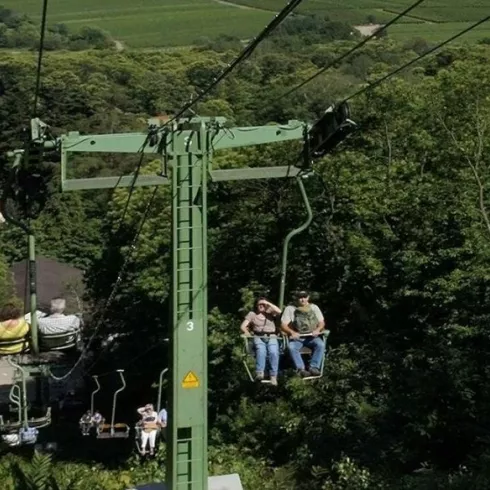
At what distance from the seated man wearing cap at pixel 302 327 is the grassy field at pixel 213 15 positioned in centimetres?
9205

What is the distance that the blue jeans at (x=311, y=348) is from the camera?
1032 cm

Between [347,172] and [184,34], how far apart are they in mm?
108650

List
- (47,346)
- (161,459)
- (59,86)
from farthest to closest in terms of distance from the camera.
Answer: (59,86) → (161,459) → (47,346)

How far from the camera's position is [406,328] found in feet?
74.0

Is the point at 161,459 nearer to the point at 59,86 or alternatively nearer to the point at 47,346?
the point at 47,346

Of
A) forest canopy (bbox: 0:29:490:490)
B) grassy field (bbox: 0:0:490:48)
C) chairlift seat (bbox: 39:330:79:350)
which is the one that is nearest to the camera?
chairlift seat (bbox: 39:330:79:350)

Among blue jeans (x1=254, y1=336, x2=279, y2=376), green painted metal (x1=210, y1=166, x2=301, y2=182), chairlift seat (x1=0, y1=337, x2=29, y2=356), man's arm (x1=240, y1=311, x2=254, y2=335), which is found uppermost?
green painted metal (x1=210, y1=166, x2=301, y2=182)

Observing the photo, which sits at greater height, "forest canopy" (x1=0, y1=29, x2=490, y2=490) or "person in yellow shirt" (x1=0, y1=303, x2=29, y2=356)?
"person in yellow shirt" (x1=0, y1=303, x2=29, y2=356)

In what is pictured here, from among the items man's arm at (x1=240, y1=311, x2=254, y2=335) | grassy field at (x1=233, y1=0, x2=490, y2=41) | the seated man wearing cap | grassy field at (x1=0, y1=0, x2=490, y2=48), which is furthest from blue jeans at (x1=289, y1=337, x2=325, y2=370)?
grassy field at (x1=0, y1=0, x2=490, y2=48)

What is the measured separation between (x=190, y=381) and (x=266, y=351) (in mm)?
1381

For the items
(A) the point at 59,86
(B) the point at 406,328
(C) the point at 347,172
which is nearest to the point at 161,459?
(B) the point at 406,328

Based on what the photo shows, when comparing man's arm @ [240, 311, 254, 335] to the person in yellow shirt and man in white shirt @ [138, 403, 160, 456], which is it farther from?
man in white shirt @ [138, 403, 160, 456]

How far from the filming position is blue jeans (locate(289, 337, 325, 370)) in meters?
10.3

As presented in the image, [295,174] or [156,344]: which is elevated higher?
[295,174]
